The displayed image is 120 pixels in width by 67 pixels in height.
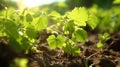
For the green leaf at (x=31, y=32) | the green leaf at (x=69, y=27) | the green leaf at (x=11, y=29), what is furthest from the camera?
the green leaf at (x=69, y=27)

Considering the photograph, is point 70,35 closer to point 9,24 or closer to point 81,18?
point 81,18

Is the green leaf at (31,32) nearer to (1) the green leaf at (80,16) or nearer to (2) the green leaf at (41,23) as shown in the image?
(2) the green leaf at (41,23)

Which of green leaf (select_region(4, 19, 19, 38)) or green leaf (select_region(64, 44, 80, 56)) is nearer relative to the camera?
green leaf (select_region(4, 19, 19, 38))

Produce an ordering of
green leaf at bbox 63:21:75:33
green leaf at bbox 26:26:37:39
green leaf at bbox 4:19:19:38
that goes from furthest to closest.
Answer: green leaf at bbox 63:21:75:33
green leaf at bbox 26:26:37:39
green leaf at bbox 4:19:19:38

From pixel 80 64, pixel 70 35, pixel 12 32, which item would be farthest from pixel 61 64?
pixel 12 32

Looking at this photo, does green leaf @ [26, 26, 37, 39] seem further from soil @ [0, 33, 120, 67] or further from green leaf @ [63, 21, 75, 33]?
green leaf @ [63, 21, 75, 33]

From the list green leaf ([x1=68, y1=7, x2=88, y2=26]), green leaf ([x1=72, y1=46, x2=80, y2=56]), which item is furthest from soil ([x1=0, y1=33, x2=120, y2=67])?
green leaf ([x1=68, y1=7, x2=88, y2=26])

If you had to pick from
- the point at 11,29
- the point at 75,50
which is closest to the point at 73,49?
the point at 75,50

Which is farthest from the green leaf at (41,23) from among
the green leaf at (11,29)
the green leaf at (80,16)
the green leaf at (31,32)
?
the green leaf at (11,29)

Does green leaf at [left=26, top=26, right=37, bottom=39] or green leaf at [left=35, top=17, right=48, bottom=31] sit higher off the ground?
green leaf at [left=35, top=17, right=48, bottom=31]

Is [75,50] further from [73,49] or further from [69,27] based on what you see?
[69,27]

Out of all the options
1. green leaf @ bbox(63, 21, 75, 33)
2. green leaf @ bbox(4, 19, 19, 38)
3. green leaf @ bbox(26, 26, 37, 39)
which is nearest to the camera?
green leaf @ bbox(4, 19, 19, 38)

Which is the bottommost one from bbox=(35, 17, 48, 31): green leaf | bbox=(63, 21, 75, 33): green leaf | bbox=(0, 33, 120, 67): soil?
bbox=(0, 33, 120, 67): soil
